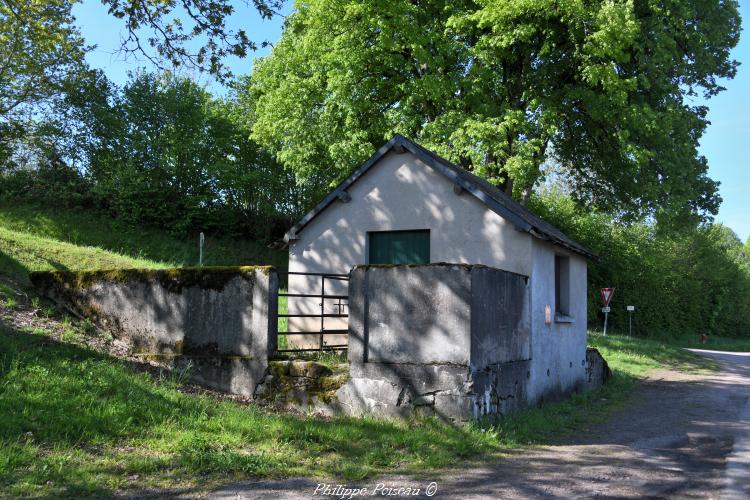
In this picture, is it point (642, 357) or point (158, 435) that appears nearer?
point (158, 435)

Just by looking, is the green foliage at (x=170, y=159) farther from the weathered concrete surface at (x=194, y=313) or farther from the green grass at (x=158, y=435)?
the green grass at (x=158, y=435)

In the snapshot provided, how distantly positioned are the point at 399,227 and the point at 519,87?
1043 centimetres

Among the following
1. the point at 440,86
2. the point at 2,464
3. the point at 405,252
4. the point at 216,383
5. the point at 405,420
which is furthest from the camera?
the point at 440,86

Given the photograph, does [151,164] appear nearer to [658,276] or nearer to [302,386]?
[302,386]

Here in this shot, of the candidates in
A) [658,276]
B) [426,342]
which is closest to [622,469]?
[426,342]

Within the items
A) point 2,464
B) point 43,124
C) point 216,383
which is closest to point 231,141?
point 43,124

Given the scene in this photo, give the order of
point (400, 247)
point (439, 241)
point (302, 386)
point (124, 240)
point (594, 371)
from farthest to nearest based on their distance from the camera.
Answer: point (124, 240) < point (594, 371) < point (400, 247) < point (439, 241) < point (302, 386)

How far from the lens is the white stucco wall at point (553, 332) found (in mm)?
11492

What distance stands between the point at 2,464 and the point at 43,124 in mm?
24999

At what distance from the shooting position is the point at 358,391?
9203mm

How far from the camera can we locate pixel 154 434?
7.09m

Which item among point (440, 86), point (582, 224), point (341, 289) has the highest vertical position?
point (440, 86)

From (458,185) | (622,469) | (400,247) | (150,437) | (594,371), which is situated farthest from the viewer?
(594,371)

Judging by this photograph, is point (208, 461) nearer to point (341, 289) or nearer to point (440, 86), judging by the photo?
point (341, 289)
